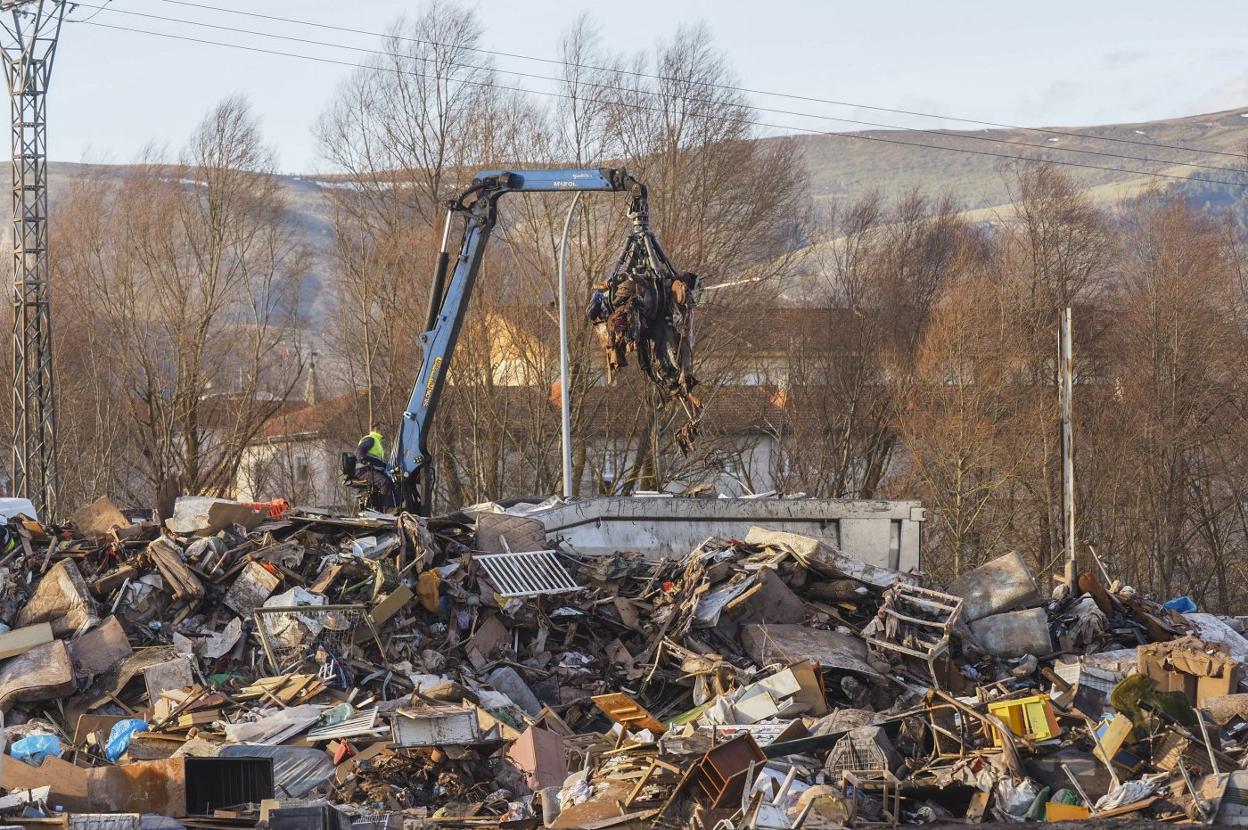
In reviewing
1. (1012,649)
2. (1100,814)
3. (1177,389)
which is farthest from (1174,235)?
(1100,814)

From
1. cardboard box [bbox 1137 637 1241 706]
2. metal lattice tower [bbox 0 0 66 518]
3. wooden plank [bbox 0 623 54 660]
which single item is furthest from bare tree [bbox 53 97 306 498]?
cardboard box [bbox 1137 637 1241 706]

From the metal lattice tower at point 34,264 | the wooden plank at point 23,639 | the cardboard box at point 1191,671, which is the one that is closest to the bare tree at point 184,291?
the metal lattice tower at point 34,264

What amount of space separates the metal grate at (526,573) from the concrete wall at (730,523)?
1.80m

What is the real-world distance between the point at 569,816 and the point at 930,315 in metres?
44.0

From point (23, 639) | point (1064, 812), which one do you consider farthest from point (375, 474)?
point (1064, 812)

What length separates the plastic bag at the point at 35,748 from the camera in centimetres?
1126

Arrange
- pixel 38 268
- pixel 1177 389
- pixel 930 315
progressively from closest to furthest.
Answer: pixel 38 268 < pixel 1177 389 < pixel 930 315

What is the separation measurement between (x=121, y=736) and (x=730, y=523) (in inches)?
350

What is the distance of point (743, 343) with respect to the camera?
4084 centimetres

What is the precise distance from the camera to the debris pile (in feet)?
32.3

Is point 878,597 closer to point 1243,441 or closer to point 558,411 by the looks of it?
point 558,411

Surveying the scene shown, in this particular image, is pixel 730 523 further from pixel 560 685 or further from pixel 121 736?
pixel 121 736

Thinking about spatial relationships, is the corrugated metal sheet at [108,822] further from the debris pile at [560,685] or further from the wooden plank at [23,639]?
the wooden plank at [23,639]

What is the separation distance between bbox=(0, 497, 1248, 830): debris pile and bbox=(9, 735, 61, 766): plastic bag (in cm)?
2
